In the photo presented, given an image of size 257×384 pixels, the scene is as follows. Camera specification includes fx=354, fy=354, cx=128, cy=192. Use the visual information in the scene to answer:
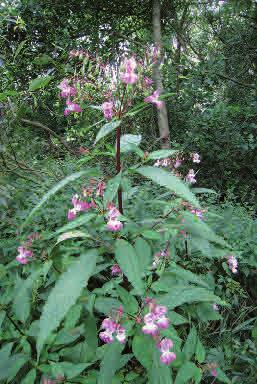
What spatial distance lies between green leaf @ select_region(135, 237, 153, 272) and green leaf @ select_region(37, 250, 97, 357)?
14 cm

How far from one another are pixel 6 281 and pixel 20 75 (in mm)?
4451

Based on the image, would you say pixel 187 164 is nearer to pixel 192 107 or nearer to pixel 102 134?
pixel 192 107

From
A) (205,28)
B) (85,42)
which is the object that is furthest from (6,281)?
(205,28)

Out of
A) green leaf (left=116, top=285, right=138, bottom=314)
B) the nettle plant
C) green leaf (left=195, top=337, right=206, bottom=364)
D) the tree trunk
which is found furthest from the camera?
the tree trunk

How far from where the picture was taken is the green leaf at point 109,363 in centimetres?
112

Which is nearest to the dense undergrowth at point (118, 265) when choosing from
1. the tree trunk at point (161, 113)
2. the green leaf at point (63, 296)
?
the green leaf at point (63, 296)

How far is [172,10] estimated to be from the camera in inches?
226

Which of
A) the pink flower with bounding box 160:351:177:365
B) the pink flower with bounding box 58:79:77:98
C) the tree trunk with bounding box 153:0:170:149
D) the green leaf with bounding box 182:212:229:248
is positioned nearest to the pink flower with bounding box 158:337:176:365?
the pink flower with bounding box 160:351:177:365

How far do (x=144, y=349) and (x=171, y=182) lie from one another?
23.0 inches

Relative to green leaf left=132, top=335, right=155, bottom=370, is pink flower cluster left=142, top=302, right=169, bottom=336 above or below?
above

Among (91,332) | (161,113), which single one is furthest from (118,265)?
(161,113)

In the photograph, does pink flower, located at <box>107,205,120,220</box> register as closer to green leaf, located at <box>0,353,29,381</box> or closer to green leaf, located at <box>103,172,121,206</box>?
green leaf, located at <box>103,172,121,206</box>

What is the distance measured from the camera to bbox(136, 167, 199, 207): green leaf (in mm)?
842

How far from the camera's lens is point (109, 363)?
1125 mm
